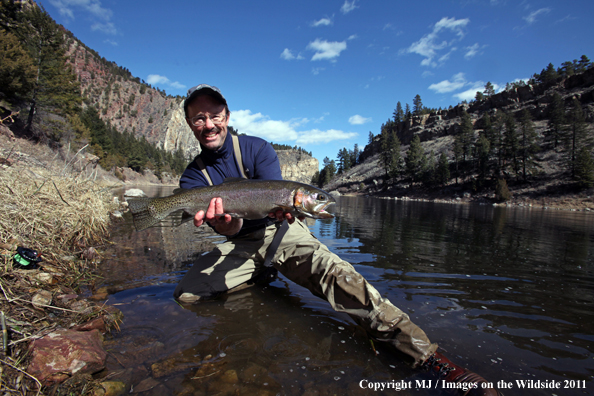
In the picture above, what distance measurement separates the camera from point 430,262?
7.91 metres

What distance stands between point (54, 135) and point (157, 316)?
2004 inches

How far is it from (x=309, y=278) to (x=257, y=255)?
4.44ft

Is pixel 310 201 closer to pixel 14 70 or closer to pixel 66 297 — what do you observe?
pixel 66 297

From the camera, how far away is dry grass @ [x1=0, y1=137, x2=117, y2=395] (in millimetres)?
2746

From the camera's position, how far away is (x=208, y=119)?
472cm

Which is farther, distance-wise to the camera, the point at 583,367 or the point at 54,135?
the point at 54,135

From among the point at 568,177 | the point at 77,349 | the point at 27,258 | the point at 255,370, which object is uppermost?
the point at 568,177

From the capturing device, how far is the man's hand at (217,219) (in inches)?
165

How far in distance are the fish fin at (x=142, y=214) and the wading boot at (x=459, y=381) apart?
443cm

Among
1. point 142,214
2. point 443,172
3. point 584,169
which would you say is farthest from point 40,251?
point 443,172

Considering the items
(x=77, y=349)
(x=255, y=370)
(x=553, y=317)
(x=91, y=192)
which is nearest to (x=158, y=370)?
(x=77, y=349)

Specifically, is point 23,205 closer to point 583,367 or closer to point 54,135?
point 583,367

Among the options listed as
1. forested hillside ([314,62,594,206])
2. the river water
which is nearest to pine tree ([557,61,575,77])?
forested hillside ([314,62,594,206])

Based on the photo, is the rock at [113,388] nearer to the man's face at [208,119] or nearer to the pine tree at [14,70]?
the man's face at [208,119]
